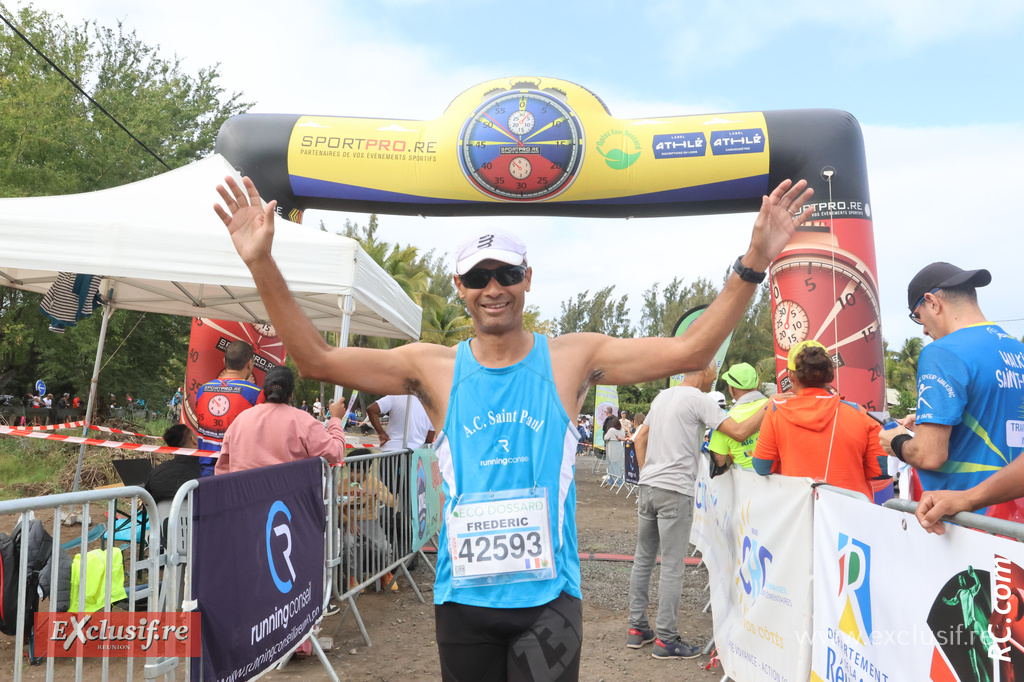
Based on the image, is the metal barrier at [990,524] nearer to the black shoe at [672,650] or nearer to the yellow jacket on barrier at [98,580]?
the black shoe at [672,650]

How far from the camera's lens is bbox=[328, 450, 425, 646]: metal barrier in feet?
16.3

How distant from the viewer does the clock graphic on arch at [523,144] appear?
31.1 ft

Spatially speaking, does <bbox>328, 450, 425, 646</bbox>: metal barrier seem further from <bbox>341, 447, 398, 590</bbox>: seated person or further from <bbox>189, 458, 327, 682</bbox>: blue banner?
<bbox>189, 458, 327, 682</bbox>: blue banner

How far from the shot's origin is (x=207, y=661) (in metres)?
2.85

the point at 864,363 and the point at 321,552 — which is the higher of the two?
the point at 864,363

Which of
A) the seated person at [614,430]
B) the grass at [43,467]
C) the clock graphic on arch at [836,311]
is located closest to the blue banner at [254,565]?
the clock graphic on arch at [836,311]

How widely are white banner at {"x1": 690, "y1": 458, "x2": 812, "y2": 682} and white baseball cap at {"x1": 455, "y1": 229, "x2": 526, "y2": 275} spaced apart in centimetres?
213

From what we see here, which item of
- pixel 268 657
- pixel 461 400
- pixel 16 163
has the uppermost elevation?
pixel 16 163

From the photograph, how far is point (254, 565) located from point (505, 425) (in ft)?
6.35

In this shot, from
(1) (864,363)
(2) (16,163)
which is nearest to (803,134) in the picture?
(1) (864,363)

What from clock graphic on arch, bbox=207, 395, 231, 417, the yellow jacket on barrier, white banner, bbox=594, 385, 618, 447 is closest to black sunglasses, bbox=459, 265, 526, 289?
the yellow jacket on barrier

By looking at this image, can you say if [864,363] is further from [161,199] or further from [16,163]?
[16,163]

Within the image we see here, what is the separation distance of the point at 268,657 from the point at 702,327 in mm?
2763

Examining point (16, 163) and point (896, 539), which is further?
point (16, 163)
